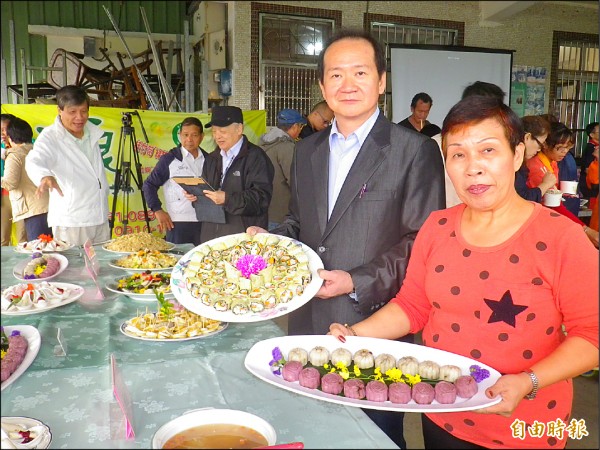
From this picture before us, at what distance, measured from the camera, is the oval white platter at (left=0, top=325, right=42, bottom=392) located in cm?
96

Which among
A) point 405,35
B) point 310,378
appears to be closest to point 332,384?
point 310,378

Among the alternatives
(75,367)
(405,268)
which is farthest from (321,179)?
(75,367)

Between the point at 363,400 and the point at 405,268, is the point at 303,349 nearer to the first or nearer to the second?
the point at 363,400

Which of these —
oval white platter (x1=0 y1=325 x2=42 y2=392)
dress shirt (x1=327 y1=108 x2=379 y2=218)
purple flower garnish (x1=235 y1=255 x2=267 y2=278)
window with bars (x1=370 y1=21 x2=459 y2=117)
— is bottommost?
oval white platter (x1=0 y1=325 x2=42 y2=392)

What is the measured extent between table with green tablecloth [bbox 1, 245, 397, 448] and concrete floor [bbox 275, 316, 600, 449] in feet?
2.06

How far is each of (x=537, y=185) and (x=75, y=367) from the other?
2.62 meters

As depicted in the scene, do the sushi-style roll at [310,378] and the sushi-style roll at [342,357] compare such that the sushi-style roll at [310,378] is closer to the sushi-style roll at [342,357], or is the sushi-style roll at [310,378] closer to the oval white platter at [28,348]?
the sushi-style roll at [342,357]

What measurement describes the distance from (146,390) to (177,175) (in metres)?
2.46

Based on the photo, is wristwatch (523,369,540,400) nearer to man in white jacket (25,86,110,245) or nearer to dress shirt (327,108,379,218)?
dress shirt (327,108,379,218)

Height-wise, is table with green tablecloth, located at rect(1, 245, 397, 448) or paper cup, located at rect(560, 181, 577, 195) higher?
paper cup, located at rect(560, 181, 577, 195)

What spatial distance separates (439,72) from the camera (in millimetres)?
5918

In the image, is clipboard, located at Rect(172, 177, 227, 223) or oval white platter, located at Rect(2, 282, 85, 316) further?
clipboard, located at Rect(172, 177, 227, 223)

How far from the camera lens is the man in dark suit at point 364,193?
123 cm

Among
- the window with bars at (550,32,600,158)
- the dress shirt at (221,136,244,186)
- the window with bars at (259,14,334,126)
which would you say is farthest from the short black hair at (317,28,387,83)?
the window with bars at (550,32,600,158)
